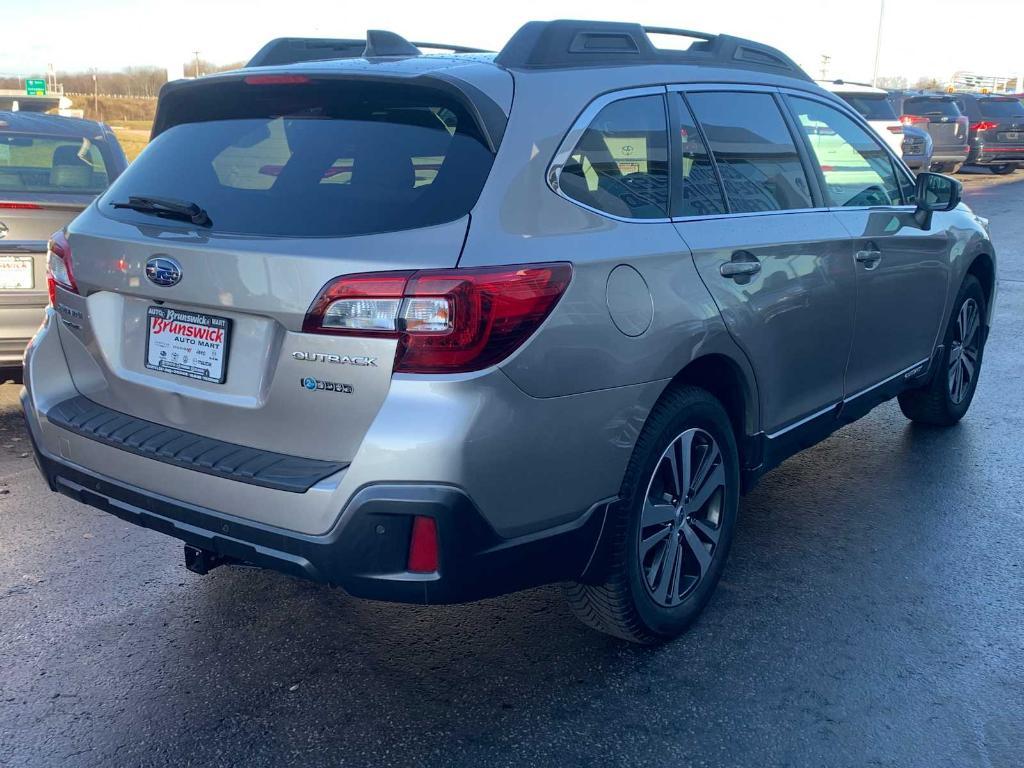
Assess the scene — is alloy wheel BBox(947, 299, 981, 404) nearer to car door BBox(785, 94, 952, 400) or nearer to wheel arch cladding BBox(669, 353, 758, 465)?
car door BBox(785, 94, 952, 400)

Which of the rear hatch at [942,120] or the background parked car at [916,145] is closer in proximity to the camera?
the background parked car at [916,145]

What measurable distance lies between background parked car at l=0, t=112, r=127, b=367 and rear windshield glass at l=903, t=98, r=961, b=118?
73.8 feet

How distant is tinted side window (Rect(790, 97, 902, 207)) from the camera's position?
4.28 m

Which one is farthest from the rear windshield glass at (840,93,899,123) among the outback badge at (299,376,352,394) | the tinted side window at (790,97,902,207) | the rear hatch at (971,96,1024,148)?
the outback badge at (299,376,352,394)

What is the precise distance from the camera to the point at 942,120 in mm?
24609

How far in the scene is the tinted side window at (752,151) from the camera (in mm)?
3676

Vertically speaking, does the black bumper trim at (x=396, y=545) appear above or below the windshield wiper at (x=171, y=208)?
below

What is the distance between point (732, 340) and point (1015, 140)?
2579 cm

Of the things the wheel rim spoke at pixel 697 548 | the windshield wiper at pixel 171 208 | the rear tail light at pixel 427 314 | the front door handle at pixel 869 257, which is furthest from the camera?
the front door handle at pixel 869 257

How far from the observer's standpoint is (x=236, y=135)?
3.17 m

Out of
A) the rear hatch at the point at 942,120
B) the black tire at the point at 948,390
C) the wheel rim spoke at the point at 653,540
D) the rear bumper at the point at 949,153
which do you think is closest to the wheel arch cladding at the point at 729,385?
the wheel rim spoke at the point at 653,540

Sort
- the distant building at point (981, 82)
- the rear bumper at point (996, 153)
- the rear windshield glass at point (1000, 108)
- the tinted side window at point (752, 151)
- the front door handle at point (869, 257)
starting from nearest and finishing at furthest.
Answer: the tinted side window at point (752, 151)
the front door handle at point (869, 257)
the rear bumper at point (996, 153)
the rear windshield glass at point (1000, 108)
the distant building at point (981, 82)

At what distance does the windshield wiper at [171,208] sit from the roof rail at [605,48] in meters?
0.96

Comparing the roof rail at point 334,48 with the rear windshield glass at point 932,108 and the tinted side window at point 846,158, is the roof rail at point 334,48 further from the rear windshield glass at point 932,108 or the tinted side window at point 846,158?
the rear windshield glass at point 932,108
